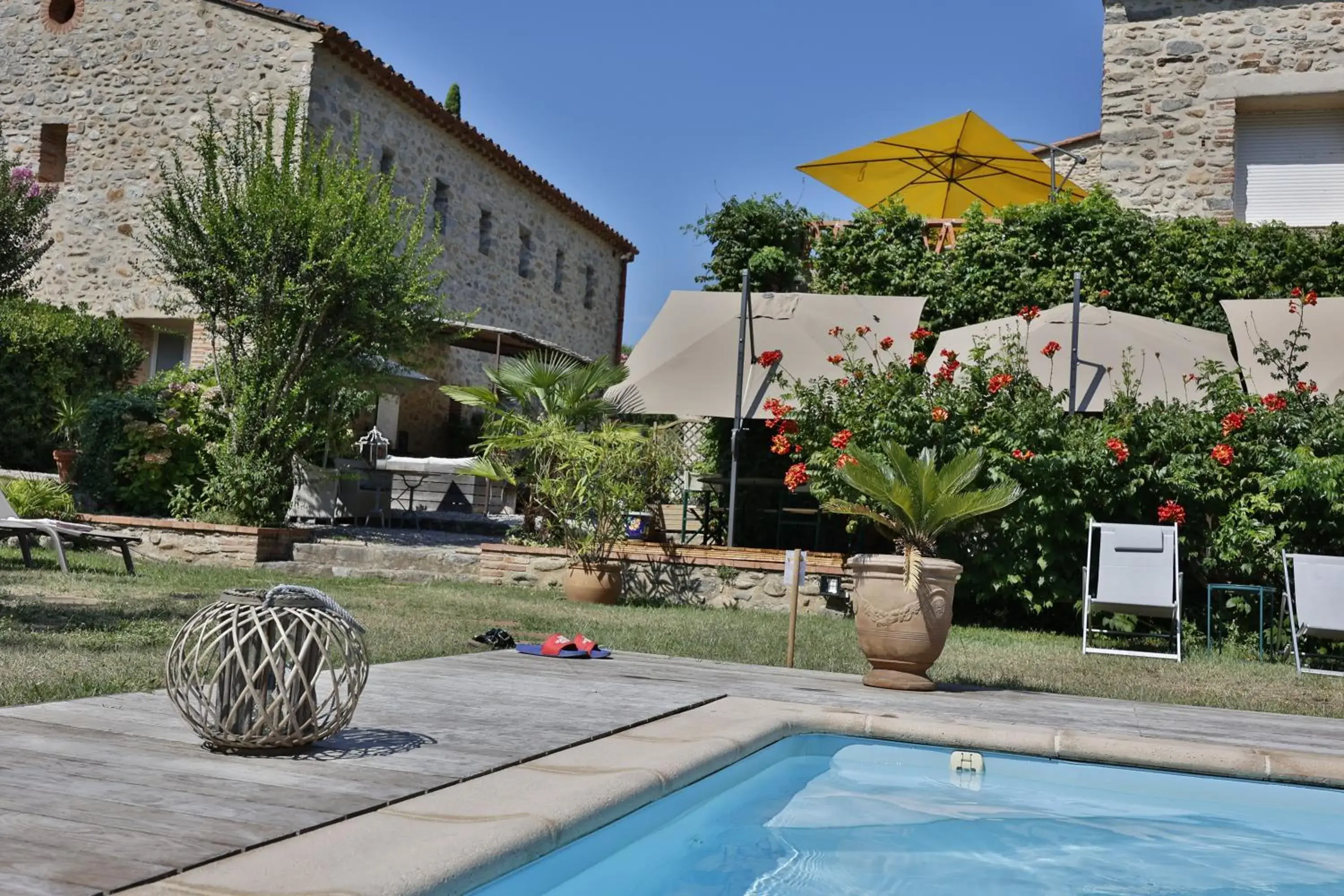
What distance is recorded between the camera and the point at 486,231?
21.5 metres

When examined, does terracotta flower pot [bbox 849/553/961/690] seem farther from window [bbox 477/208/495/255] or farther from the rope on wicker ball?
window [bbox 477/208/495/255]

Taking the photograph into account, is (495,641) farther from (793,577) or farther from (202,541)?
(202,541)

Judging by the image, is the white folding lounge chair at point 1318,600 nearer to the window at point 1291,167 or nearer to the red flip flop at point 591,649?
the red flip flop at point 591,649

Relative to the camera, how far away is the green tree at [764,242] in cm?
1455

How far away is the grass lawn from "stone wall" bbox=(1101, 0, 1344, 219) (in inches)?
278

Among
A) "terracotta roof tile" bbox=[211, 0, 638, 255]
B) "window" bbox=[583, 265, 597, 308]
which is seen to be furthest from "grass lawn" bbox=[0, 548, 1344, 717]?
"window" bbox=[583, 265, 597, 308]

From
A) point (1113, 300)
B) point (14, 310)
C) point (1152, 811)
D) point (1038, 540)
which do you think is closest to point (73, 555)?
point (14, 310)

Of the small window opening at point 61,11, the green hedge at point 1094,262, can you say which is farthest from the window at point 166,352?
the green hedge at point 1094,262

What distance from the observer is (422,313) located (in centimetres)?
1330

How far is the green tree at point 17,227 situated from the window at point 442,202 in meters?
5.84

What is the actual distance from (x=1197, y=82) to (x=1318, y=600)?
8.24m

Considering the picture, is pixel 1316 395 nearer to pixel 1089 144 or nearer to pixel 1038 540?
pixel 1038 540

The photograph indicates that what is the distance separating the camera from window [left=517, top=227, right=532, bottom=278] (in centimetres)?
2288

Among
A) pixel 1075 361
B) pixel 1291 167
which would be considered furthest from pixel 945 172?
pixel 1075 361
